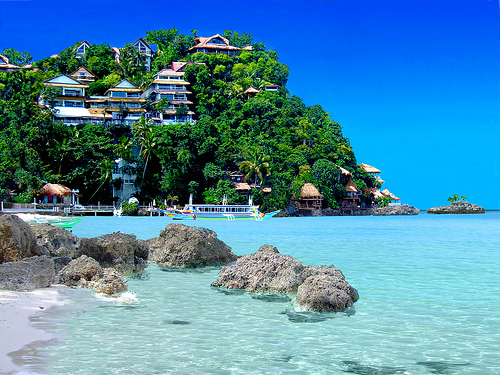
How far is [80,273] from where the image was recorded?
13.2 metres

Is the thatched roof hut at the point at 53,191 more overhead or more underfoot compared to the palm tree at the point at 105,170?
more underfoot

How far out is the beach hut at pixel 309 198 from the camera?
78.6 m

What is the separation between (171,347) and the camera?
8.09 metres

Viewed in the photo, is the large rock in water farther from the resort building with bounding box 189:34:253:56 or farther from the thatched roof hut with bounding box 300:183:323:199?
the resort building with bounding box 189:34:253:56

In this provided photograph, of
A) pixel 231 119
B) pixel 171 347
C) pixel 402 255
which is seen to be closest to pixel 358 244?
pixel 402 255

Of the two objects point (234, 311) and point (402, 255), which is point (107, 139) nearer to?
point (402, 255)

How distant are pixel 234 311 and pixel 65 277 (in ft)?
15.9

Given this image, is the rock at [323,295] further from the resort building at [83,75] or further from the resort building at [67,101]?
the resort building at [83,75]

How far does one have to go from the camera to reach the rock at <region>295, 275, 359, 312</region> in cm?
1062

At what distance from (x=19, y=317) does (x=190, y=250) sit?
8.47m

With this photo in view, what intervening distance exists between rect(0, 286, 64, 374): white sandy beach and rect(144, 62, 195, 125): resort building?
232ft

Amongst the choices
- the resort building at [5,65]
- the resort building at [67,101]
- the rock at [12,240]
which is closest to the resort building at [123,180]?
the resort building at [67,101]

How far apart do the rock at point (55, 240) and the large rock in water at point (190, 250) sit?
12.5ft

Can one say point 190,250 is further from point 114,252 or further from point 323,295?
point 323,295
